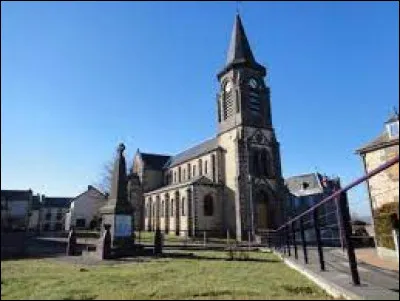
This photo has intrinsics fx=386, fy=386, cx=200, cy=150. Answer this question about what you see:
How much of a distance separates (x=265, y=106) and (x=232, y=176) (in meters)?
8.92

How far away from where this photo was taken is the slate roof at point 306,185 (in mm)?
60000

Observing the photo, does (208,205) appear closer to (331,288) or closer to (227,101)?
(227,101)

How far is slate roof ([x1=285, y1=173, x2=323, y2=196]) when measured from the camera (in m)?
60.0

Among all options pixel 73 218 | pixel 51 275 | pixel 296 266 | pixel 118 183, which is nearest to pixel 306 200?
pixel 73 218

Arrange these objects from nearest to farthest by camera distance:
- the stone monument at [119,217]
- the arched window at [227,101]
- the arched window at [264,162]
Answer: the stone monument at [119,217]
the arched window at [264,162]
the arched window at [227,101]

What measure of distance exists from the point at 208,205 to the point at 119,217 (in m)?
21.5

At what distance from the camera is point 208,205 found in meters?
40.3

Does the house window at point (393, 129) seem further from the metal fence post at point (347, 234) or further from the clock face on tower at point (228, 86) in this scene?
the clock face on tower at point (228, 86)

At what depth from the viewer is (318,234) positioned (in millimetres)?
9961

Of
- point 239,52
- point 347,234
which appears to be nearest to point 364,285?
point 347,234

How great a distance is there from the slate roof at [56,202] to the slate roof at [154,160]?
26860mm

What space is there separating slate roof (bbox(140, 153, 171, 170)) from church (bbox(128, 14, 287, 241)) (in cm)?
1080

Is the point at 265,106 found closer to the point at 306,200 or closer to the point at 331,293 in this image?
the point at 306,200

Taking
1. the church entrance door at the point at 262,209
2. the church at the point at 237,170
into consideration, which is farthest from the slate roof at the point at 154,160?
the church entrance door at the point at 262,209
